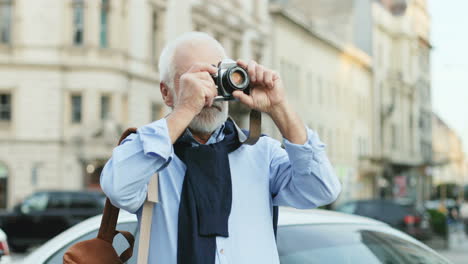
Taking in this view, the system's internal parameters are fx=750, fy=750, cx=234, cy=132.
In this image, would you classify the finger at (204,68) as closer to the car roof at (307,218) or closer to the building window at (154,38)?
the car roof at (307,218)

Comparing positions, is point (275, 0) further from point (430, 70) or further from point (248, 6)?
point (430, 70)

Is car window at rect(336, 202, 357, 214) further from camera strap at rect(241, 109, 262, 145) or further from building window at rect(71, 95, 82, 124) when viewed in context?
camera strap at rect(241, 109, 262, 145)

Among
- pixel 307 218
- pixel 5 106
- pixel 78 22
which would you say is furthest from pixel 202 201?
pixel 78 22

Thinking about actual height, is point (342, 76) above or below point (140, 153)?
above

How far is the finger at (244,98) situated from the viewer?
228cm

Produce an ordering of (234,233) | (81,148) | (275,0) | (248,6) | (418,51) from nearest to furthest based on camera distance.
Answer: (234,233), (81,148), (248,6), (275,0), (418,51)

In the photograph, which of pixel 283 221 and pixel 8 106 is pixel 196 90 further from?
pixel 8 106

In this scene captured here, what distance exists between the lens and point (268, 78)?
2330mm

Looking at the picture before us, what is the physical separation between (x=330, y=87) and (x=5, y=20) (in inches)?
1054

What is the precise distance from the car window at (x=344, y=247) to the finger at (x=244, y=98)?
4.08 feet

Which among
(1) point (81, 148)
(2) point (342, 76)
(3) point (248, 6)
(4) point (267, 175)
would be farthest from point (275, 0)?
(4) point (267, 175)

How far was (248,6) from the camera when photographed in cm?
4056

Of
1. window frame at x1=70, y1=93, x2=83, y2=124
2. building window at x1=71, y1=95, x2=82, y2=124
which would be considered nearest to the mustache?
window frame at x1=70, y1=93, x2=83, y2=124

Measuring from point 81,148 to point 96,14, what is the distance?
5434 mm
